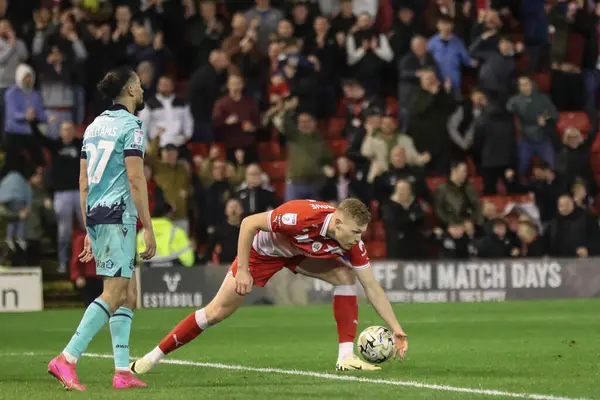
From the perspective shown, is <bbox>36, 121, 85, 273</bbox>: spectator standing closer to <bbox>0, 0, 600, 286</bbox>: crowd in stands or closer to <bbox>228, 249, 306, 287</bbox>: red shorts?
<bbox>0, 0, 600, 286</bbox>: crowd in stands

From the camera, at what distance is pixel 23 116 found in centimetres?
2175

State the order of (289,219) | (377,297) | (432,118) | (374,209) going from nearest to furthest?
(289,219) → (377,297) → (374,209) → (432,118)

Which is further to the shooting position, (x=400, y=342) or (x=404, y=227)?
(x=404, y=227)

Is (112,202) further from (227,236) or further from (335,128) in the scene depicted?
(335,128)

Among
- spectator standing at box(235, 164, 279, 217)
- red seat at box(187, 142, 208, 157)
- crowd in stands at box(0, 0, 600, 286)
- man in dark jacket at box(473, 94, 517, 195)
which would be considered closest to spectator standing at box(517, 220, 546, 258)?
crowd in stands at box(0, 0, 600, 286)

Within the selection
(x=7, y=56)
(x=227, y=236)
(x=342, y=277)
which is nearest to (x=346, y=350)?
(x=342, y=277)

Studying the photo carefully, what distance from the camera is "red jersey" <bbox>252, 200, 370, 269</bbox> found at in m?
9.52

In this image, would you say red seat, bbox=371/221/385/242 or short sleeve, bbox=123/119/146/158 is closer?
short sleeve, bbox=123/119/146/158

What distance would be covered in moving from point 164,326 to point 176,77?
28.0 ft

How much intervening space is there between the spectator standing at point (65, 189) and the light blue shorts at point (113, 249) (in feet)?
38.7

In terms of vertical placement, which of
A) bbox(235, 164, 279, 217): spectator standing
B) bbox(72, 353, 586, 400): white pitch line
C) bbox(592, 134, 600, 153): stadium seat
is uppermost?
bbox(592, 134, 600, 153): stadium seat

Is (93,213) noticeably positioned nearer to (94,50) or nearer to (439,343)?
(439,343)

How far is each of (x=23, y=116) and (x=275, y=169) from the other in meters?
4.41

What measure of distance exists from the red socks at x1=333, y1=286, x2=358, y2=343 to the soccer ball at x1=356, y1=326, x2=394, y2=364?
0.13 meters
